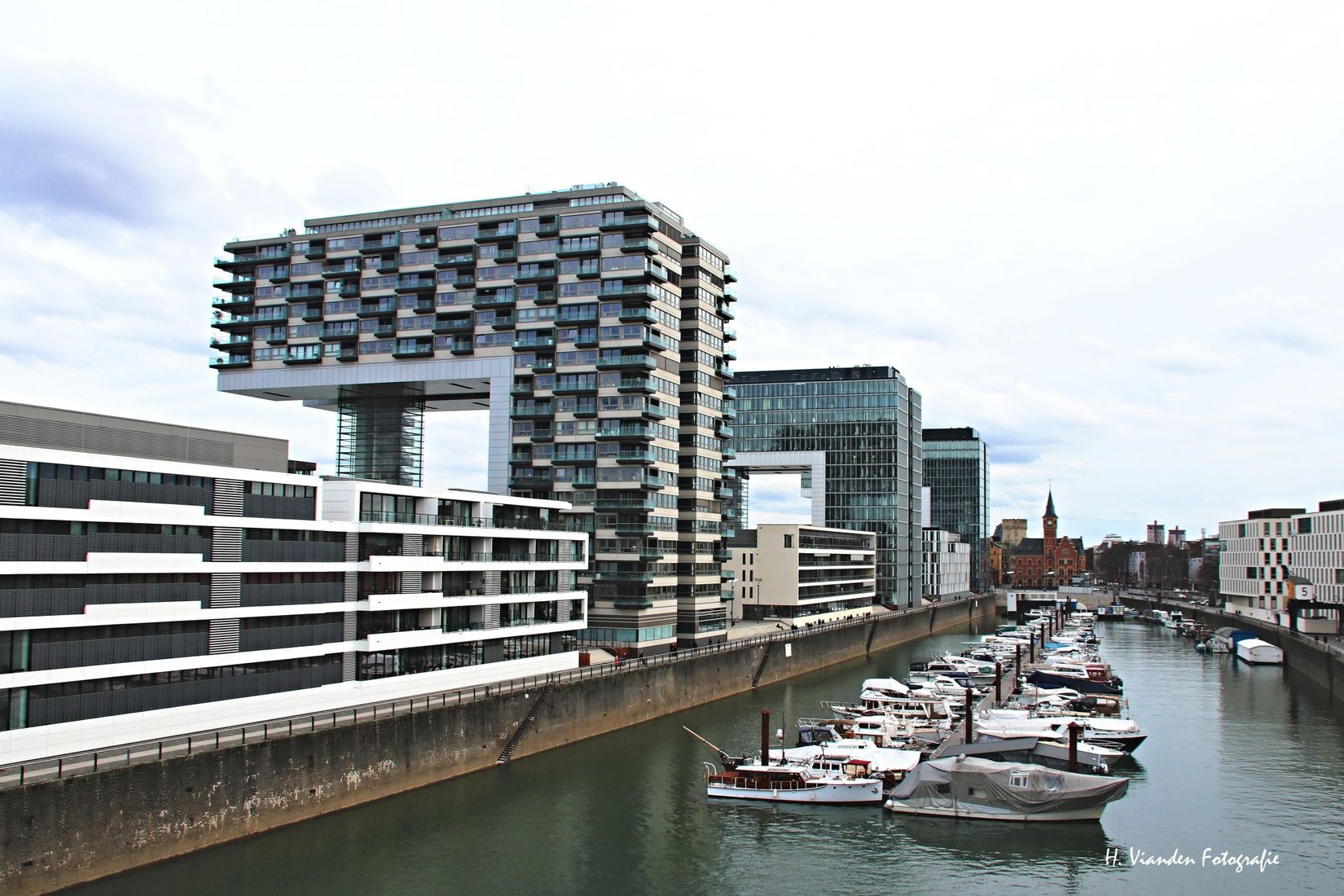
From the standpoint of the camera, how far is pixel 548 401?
111562mm

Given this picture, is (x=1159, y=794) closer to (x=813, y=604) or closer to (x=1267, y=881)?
(x=1267, y=881)

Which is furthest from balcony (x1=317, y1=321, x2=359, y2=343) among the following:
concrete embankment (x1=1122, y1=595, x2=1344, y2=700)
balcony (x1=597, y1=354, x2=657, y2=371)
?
concrete embankment (x1=1122, y1=595, x2=1344, y2=700)

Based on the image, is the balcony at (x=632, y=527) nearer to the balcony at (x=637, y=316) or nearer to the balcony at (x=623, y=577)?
the balcony at (x=623, y=577)

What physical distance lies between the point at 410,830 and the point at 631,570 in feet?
177

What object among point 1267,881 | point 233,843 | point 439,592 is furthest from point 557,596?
point 1267,881

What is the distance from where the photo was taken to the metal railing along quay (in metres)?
43.9

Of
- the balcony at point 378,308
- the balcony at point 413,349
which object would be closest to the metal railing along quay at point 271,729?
the balcony at point 413,349

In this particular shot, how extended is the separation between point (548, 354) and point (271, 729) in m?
62.9

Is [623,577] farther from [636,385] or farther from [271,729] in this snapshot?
[271,729]

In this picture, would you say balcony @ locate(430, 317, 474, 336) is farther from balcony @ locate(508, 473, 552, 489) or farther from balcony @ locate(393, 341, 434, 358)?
balcony @ locate(508, 473, 552, 489)

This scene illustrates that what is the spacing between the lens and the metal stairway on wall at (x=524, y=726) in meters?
69.0

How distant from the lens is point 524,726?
2795 inches

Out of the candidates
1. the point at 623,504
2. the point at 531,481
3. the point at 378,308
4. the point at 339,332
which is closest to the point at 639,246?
the point at 623,504

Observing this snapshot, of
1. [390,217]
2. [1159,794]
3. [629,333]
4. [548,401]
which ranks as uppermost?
[390,217]
